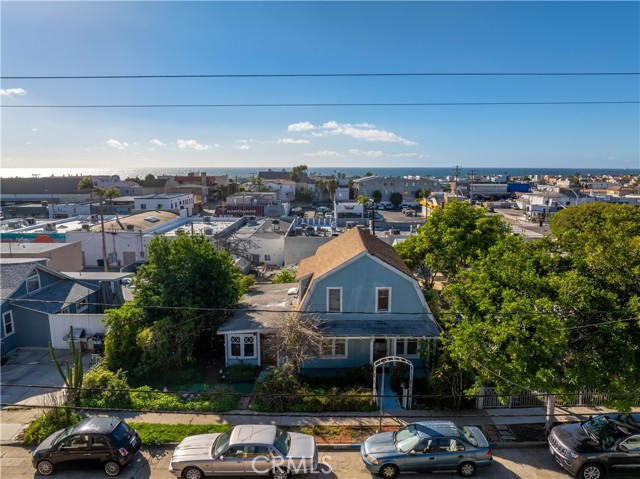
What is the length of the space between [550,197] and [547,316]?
Result: 274 ft

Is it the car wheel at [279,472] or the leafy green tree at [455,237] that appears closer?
the car wheel at [279,472]

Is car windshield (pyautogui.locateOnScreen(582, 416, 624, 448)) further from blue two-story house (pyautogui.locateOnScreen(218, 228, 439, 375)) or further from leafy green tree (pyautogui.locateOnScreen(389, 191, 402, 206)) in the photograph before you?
leafy green tree (pyautogui.locateOnScreen(389, 191, 402, 206))

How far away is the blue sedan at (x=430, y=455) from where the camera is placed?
1381cm

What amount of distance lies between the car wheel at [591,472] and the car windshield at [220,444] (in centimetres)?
1190

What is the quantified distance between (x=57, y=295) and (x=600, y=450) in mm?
29085

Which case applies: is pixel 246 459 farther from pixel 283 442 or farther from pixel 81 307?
pixel 81 307

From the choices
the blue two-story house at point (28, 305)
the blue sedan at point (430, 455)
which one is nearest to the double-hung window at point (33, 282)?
the blue two-story house at point (28, 305)

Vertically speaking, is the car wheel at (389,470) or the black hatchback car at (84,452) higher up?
the black hatchback car at (84,452)

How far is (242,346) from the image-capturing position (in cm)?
2184

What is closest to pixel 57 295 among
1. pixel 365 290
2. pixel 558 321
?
pixel 365 290

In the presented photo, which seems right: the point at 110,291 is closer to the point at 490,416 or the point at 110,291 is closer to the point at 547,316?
the point at 490,416

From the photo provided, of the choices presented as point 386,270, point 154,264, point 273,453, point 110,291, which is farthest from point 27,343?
point 386,270

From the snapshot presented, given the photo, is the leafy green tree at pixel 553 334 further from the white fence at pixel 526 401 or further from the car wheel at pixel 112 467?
the car wheel at pixel 112 467

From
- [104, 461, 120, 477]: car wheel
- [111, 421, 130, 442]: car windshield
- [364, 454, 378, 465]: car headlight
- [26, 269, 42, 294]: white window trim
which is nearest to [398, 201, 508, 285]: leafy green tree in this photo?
[364, 454, 378, 465]: car headlight
